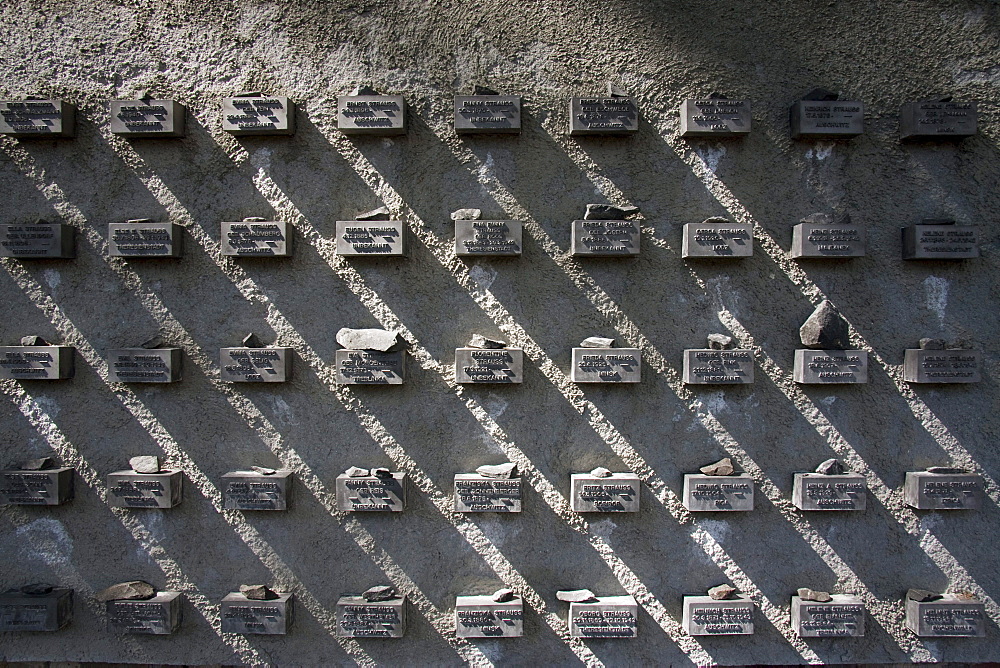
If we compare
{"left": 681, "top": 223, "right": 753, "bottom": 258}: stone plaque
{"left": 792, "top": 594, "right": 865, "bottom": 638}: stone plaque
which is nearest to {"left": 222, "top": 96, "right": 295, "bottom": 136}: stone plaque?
{"left": 681, "top": 223, "right": 753, "bottom": 258}: stone plaque

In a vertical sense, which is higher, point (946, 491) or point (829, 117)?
point (829, 117)

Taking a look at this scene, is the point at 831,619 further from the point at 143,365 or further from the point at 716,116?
the point at 143,365

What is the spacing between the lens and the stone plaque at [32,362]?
126 inches

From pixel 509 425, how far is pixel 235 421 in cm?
171

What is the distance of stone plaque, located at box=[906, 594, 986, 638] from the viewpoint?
10.3 feet

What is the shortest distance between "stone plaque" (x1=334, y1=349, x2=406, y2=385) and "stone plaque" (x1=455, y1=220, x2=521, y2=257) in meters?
0.76

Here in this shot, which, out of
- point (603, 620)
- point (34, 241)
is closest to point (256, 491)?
point (34, 241)

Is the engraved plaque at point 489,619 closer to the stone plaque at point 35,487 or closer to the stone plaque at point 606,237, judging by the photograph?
the stone plaque at point 606,237

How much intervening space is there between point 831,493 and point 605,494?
1362 mm

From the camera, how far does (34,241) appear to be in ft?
10.6

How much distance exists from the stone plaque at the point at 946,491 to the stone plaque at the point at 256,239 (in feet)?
13.3

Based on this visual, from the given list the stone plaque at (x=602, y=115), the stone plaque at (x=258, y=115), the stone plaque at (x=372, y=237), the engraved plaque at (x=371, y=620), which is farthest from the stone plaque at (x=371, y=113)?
the engraved plaque at (x=371, y=620)

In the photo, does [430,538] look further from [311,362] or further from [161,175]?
[161,175]

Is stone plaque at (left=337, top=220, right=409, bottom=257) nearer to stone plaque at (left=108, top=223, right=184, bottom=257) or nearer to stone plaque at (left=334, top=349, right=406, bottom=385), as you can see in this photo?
stone plaque at (left=334, top=349, right=406, bottom=385)
